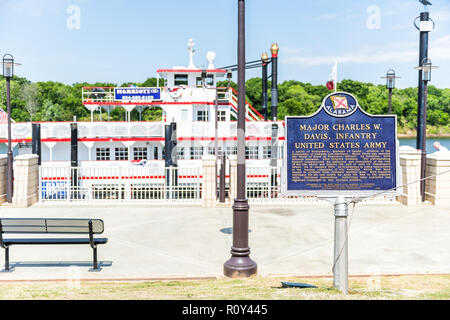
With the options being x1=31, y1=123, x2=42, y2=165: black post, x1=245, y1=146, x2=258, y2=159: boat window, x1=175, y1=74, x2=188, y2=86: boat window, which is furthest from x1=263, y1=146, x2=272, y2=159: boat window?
x1=31, y1=123, x2=42, y2=165: black post

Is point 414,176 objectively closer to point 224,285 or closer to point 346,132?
point 346,132

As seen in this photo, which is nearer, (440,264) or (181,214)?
(440,264)

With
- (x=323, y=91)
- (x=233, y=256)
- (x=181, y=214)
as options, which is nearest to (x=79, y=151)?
(x=181, y=214)

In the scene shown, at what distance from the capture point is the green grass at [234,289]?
18.4 feet

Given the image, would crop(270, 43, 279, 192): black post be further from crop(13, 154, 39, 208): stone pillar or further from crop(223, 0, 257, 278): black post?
crop(223, 0, 257, 278): black post

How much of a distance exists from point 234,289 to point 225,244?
342 cm

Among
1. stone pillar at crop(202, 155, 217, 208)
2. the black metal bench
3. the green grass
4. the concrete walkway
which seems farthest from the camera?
stone pillar at crop(202, 155, 217, 208)

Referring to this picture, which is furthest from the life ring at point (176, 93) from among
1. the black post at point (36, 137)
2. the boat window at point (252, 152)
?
the black post at point (36, 137)

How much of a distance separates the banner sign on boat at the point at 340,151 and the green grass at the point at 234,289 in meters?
1.45

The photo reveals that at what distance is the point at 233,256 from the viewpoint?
741cm

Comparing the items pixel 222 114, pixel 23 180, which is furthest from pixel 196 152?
pixel 23 180

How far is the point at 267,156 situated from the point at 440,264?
937 inches

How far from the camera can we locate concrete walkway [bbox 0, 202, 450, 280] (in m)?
7.79

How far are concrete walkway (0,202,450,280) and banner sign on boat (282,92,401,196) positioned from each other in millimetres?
1751
